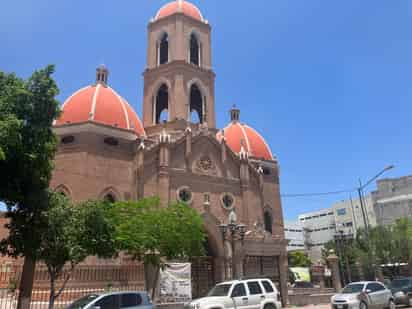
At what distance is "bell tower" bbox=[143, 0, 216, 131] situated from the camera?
125ft

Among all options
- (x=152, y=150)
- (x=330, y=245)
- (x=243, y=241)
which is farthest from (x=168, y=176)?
(x=330, y=245)

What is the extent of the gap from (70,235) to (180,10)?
3119 cm

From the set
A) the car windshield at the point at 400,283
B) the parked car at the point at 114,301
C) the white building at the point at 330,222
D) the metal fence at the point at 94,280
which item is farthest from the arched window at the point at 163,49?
Answer: the white building at the point at 330,222

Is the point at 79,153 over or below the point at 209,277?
over

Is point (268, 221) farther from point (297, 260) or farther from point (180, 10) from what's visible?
point (297, 260)

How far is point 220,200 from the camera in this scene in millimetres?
33344

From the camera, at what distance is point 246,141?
4091cm

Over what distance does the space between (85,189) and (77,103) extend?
7669 millimetres

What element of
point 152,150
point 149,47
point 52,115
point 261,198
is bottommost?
point 52,115

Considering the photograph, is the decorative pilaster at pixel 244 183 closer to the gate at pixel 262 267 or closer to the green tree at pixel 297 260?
the gate at pixel 262 267

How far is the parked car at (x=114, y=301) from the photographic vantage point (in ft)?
Result: 39.2

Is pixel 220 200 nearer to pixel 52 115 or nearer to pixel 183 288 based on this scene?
pixel 183 288

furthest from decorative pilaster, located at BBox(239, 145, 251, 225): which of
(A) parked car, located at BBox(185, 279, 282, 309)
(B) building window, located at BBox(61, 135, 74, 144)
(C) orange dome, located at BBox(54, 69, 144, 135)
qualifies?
(A) parked car, located at BBox(185, 279, 282, 309)

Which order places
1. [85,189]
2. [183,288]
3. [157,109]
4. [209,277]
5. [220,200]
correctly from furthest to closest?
[157,109], [220,200], [85,189], [209,277], [183,288]
